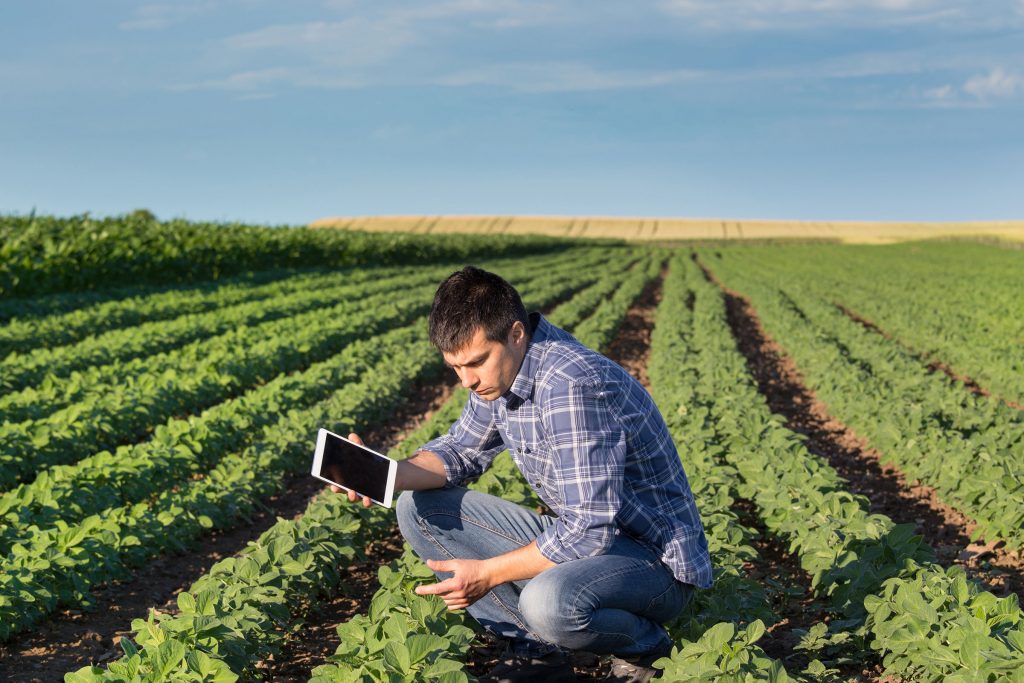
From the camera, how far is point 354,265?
34.3 m

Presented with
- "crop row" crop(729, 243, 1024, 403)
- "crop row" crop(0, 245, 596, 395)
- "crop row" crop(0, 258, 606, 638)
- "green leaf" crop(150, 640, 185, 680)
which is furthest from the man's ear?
"crop row" crop(729, 243, 1024, 403)

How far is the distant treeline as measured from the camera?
19.5 meters

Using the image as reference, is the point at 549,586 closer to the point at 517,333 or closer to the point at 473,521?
the point at 473,521

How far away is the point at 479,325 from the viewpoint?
131 inches

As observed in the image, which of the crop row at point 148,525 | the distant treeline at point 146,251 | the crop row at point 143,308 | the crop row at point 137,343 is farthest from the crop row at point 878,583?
the distant treeline at point 146,251

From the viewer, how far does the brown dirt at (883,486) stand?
20.1ft

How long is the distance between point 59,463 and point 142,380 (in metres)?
2.20

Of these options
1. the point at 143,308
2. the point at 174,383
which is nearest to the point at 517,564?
the point at 174,383

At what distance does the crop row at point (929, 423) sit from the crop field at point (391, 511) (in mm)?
33

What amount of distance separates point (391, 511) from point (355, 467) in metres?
2.83

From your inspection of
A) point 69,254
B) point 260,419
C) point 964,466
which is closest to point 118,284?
point 69,254

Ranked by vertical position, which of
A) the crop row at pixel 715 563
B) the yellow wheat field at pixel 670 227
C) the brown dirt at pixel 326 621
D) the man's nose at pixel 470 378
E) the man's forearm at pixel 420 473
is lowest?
the brown dirt at pixel 326 621

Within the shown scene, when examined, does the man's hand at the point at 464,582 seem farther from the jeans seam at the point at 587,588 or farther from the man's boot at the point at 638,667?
the man's boot at the point at 638,667

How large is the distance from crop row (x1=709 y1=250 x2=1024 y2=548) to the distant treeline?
1511cm
